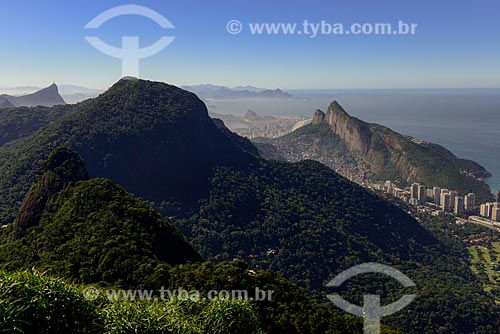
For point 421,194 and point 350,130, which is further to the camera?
point 350,130

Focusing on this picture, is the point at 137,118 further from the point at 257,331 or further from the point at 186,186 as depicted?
the point at 257,331

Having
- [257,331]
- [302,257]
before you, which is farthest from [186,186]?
[257,331]

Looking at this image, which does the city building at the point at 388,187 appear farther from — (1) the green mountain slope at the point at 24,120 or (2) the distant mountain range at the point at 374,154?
(1) the green mountain slope at the point at 24,120

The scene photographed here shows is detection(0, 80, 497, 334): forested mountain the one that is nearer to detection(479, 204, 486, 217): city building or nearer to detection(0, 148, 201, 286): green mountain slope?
detection(0, 148, 201, 286): green mountain slope

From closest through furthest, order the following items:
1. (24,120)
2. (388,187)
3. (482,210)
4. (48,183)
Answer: (48,183) < (24,120) < (482,210) < (388,187)

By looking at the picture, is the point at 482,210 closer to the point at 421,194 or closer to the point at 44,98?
the point at 421,194

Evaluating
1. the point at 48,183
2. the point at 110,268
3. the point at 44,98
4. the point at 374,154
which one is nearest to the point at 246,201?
the point at 48,183
